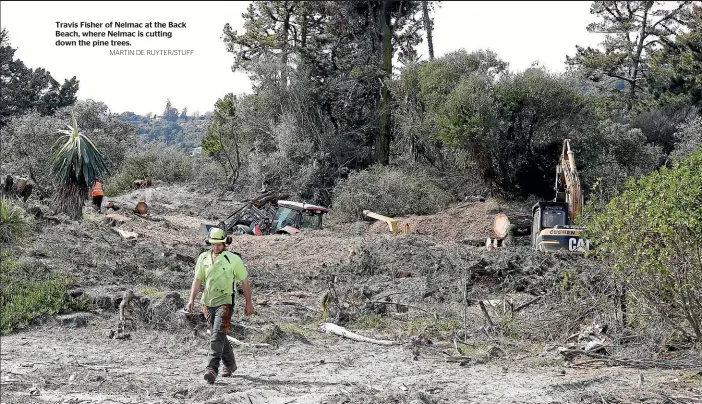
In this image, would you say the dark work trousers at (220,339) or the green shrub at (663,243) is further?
the green shrub at (663,243)

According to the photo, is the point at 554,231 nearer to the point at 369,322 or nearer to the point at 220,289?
the point at 369,322

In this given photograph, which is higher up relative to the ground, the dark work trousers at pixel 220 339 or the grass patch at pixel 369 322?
the dark work trousers at pixel 220 339

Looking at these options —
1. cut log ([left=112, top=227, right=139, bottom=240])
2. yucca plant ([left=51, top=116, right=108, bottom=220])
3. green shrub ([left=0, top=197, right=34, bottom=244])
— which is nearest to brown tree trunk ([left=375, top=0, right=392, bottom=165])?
cut log ([left=112, top=227, right=139, bottom=240])

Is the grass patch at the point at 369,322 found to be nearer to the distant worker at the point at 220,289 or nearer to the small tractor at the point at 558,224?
the distant worker at the point at 220,289

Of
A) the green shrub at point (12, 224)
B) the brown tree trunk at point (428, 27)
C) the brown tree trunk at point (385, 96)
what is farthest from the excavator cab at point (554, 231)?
the brown tree trunk at point (428, 27)

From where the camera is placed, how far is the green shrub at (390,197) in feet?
82.6

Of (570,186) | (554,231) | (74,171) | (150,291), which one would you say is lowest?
(150,291)

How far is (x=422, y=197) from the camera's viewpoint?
25.7 metres

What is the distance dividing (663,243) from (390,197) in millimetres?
17741

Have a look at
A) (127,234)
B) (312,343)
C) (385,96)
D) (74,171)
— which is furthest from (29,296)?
(385,96)

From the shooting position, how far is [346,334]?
9.11 m

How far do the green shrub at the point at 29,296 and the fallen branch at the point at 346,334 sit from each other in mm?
3305

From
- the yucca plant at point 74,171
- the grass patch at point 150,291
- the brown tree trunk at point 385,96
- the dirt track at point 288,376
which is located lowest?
the dirt track at point 288,376

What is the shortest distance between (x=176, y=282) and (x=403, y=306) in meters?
3.80
